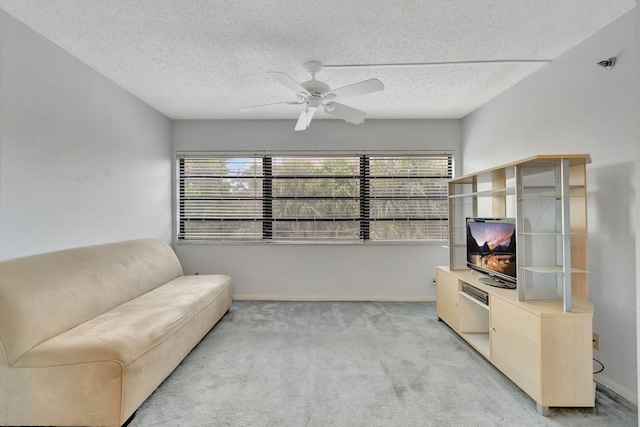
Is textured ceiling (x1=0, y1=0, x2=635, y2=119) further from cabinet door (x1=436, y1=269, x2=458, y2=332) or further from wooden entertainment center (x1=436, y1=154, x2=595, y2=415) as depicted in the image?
cabinet door (x1=436, y1=269, x2=458, y2=332)

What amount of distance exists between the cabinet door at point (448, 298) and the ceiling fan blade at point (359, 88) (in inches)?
77.5

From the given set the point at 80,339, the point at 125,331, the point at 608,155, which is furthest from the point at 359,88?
the point at 80,339

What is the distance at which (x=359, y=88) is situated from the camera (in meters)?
2.06

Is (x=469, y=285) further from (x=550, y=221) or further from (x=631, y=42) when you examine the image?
(x=631, y=42)

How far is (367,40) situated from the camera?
212 centimetres

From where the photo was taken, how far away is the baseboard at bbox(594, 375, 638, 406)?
1804 millimetres

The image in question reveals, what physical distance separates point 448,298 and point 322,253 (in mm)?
1676

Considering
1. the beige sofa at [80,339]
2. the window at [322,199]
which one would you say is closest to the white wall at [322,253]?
the window at [322,199]

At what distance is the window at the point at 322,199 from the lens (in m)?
4.00

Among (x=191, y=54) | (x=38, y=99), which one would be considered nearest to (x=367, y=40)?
(x=191, y=54)

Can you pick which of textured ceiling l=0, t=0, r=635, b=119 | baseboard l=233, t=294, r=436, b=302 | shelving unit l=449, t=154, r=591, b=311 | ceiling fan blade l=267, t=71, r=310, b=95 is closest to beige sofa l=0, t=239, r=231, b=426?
baseboard l=233, t=294, r=436, b=302

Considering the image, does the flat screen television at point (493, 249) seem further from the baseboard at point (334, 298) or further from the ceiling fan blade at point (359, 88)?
the ceiling fan blade at point (359, 88)

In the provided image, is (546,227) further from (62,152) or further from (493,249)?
(62,152)

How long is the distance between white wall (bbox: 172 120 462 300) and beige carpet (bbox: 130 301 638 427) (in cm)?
91
